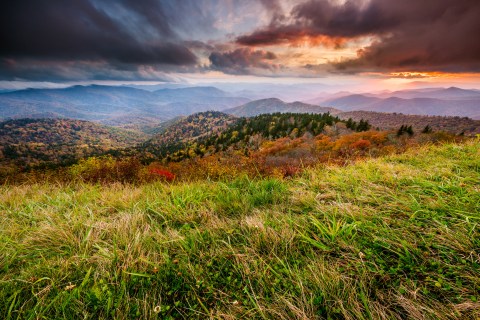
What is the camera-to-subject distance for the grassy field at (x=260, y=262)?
158 centimetres

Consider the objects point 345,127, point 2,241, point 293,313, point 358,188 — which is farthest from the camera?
point 345,127

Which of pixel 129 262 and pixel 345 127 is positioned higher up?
pixel 129 262

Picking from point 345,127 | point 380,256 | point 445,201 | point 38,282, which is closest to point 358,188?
point 445,201

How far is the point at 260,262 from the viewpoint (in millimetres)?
1990

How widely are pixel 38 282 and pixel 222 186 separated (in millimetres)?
2841

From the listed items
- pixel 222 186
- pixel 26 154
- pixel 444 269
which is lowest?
pixel 26 154

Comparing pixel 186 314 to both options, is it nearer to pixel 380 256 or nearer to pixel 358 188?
pixel 380 256

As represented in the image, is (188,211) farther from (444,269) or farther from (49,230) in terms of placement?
(444,269)

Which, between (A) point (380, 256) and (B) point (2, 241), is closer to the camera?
(A) point (380, 256)

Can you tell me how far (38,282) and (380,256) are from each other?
3194 mm

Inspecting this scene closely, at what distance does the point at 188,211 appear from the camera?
3160 mm

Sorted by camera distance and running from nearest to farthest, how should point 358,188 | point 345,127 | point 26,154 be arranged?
1. point 358,188
2. point 345,127
3. point 26,154

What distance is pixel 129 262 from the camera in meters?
2.02

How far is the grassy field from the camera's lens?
5.17ft
